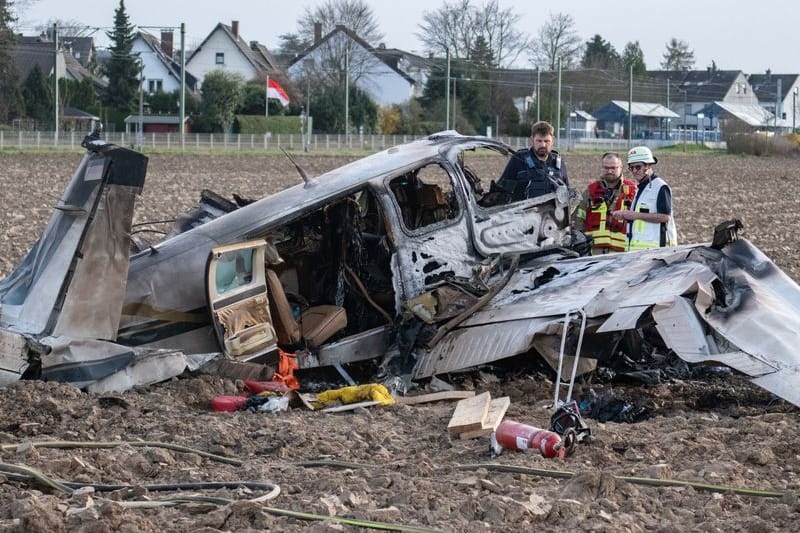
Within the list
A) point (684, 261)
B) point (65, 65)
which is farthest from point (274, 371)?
point (65, 65)

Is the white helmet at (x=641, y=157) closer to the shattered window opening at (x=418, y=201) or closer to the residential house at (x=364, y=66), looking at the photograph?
the shattered window opening at (x=418, y=201)

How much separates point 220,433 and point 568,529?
7.51 ft

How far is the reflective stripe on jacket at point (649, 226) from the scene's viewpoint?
9.83 metres

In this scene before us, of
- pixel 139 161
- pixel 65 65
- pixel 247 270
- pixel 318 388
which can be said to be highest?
pixel 65 65

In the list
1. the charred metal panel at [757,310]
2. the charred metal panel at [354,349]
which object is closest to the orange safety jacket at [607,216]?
the charred metal panel at [757,310]

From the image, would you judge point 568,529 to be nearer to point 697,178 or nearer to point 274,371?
point 274,371

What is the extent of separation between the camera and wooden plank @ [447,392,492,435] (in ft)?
20.9

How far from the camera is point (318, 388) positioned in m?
8.10

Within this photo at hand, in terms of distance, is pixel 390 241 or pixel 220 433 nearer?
pixel 220 433

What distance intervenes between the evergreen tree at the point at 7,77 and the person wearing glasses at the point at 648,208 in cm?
5497

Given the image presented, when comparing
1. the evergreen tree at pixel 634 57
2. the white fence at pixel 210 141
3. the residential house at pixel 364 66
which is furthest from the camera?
the evergreen tree at pixel 634 57

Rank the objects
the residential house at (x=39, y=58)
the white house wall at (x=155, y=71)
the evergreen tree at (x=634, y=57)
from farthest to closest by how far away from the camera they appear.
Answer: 1. the evergreen tree at (x=634, y=57)
2. the white house wall at (x=155, y=71)
3. the residential house at (x=39, y=58)

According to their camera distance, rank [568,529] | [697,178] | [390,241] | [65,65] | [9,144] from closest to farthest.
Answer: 1. [568,529]
2. [390,241]
3. [697,178]
4. [9,144]
5. [65,65]

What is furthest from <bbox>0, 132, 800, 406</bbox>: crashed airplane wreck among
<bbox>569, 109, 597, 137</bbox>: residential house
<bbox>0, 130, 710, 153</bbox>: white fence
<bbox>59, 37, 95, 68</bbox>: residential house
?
<bbox>59, 37, 95, 68</bbox>: residential house
